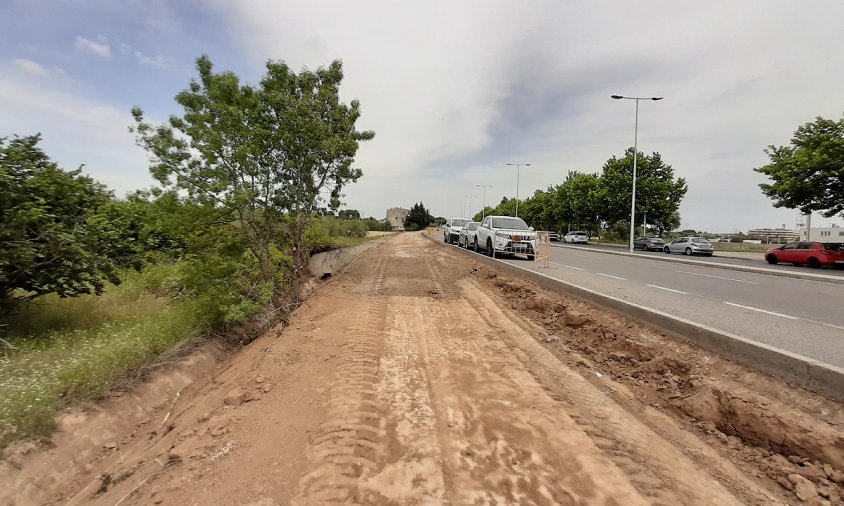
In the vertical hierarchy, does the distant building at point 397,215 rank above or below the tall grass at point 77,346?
above

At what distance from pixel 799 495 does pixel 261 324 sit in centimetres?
811

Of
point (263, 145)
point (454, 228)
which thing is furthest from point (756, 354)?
point (454, 228)

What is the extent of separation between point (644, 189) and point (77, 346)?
45423 mm

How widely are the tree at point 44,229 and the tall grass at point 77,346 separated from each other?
0.66 m

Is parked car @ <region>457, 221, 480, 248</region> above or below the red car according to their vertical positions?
above

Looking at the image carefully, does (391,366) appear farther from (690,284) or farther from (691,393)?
(690,284)

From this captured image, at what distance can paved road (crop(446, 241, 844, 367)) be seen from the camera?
5.82 m

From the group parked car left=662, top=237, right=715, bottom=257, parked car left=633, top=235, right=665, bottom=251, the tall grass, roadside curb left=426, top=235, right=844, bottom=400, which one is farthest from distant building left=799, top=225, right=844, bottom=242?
the tall grass

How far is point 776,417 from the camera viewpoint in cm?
384

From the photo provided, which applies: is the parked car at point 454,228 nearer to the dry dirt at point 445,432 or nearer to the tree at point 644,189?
the tree at point 644,189

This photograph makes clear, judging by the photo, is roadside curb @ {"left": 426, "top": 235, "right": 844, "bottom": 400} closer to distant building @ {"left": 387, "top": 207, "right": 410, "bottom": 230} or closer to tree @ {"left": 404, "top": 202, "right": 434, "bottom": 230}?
tree @ {"left": 404, "top": 202, "right": 434, "bottom": 230}

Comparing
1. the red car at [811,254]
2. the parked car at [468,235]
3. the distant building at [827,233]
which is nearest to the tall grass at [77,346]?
the parked car at [468,235]

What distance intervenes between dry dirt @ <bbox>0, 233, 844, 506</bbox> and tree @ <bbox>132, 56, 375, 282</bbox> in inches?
115

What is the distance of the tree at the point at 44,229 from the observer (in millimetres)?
5621
